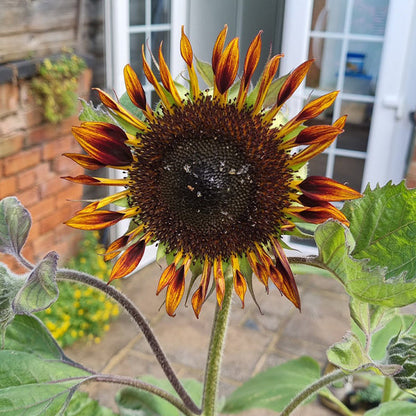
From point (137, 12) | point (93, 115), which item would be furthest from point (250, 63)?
point (137, 12)

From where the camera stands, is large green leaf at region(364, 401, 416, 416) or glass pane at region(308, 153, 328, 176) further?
glass pane at region(308, 153, 328, 176)

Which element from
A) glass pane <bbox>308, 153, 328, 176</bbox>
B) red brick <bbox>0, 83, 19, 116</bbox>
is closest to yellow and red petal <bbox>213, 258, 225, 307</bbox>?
red brick <bbox>0, 83, 19, 116</bbox>

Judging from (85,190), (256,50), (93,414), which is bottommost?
(85,190)

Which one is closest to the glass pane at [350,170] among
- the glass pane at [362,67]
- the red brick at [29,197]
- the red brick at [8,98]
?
the glass pane at [362,67]

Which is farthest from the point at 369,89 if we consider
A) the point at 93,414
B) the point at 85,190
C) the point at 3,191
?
the point at 93,414

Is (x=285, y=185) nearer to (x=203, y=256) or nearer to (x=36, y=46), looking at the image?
(x=203, y=256)

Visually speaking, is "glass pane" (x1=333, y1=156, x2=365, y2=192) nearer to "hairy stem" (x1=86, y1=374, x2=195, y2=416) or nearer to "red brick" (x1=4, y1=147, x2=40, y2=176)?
"red brick" (x1=4, y1=147, x2=40, y2=176)
